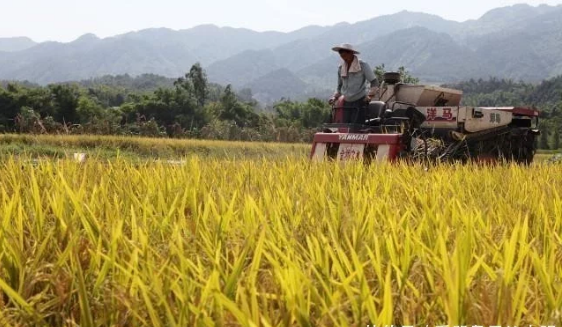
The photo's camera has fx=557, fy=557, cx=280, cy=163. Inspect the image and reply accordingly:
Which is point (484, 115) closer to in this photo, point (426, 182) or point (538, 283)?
point (426, 182)

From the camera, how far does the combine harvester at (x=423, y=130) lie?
672 cm

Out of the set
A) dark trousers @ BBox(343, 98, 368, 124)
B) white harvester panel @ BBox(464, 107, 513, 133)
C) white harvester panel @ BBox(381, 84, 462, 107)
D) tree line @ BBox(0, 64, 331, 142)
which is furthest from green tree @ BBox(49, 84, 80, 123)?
white harvester panel @ BBox(464, 107, 513, 133)

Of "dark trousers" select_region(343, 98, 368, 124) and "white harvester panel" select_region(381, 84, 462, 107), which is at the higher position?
"white harvester panel" select_region(381, 84, 462, 107)

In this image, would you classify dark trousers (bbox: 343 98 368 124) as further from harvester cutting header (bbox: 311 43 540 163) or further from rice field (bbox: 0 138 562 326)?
rice field (bbox: 0 138 562 326)

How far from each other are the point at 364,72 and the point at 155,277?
21.5ft

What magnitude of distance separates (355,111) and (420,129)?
0.91m

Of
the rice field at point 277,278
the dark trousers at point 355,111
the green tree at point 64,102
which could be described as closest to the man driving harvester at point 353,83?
the dark trousers at point 355,111

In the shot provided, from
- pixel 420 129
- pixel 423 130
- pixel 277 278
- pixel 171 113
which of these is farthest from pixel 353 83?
pixel 171 113

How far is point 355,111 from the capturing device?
7.54m

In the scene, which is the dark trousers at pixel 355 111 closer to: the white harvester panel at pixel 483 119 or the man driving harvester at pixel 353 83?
the man driving harvester at pixel 353 83

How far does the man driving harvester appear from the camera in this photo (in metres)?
7.21

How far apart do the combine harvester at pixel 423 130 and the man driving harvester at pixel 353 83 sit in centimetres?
6

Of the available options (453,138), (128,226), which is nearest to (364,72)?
(453,138)

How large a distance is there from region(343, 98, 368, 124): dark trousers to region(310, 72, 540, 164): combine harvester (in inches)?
0.6
